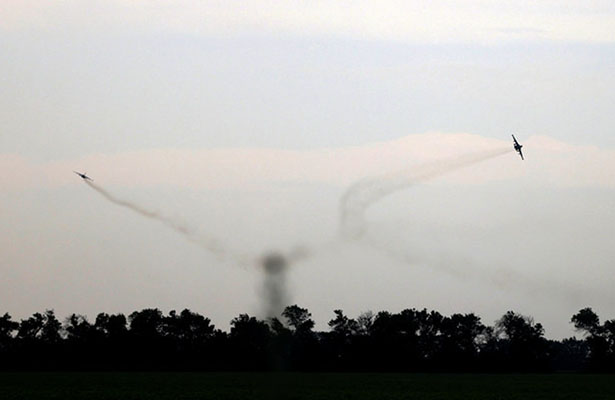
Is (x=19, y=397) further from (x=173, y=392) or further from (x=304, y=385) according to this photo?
(x=304, y=385)

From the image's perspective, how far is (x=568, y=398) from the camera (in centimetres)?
11194

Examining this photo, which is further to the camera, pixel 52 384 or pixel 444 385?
pixel 444 385

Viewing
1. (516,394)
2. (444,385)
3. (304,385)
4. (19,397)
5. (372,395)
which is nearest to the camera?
(19,397)

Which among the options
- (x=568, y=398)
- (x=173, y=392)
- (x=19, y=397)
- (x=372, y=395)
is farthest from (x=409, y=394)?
(x=19, y=397)

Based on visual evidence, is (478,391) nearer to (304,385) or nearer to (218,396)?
(304,385)

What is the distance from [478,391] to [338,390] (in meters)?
14.5

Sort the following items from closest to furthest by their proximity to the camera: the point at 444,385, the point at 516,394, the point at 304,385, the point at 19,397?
the point at 19,397
the point at 516,394
the point at 304,385
the point at 444,385

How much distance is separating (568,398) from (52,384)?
180ft

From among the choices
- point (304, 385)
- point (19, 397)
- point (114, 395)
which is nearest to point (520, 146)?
point (304, 385)

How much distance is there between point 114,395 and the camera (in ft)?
347

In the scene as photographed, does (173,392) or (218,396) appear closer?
(218,396)

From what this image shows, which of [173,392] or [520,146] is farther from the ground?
[520,146]

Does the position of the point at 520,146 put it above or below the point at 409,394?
above

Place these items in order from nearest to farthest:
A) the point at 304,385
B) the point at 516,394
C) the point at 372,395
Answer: the point at 372,395
the point at 516,394
the point at 304,385
